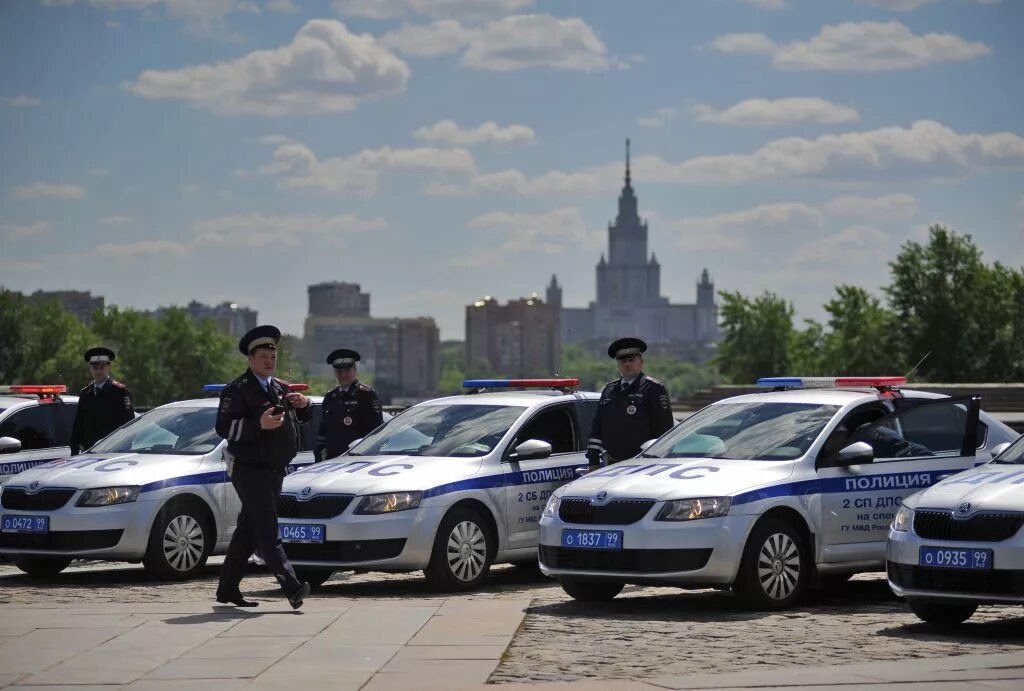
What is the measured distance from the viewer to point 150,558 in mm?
15164

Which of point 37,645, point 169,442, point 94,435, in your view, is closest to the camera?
point 37,645

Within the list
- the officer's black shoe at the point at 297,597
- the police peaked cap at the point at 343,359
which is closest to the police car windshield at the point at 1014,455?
the officer's black shoe at the point at 297,597

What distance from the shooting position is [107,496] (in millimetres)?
15031

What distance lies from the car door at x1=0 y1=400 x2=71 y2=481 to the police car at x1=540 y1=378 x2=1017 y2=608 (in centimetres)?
676

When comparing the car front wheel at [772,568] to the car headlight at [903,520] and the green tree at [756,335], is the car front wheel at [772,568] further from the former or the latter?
the green tree at [756,335]

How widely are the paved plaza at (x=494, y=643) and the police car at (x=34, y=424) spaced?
398cm

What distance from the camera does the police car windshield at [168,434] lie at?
16.0 metres

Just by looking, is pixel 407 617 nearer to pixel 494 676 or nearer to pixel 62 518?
pixel 494 676

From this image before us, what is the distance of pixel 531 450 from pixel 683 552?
2603 mm

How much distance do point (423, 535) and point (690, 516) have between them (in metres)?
2.39

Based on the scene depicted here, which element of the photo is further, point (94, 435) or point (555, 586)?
point (94, 435)

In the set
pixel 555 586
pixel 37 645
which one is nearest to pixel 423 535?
pixel 555 586

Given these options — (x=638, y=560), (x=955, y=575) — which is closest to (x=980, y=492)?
(x=955, y=575)

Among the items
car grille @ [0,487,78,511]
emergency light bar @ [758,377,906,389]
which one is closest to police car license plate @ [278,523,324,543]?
car grille @ [0,487,78,511]
